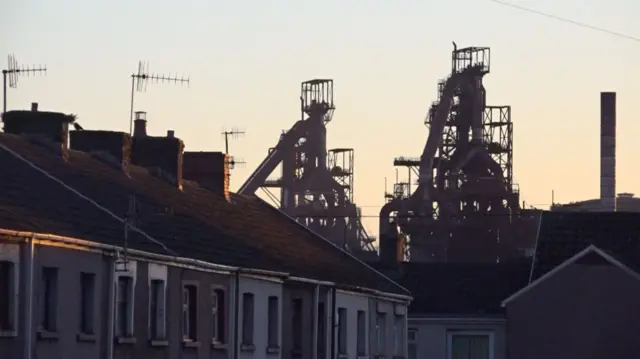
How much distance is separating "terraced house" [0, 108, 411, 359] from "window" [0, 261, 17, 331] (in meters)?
0.02

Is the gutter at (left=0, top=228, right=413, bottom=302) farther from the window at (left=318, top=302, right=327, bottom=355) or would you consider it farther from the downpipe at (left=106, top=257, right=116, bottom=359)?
the window at (left=318, top=302, right=327, bottom=355)

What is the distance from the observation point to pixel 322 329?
164 feet

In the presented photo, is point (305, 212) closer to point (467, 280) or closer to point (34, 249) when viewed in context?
point (467, 280)

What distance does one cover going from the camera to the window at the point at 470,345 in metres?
64.9

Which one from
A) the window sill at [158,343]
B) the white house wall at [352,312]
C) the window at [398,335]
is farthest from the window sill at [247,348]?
the window at [398,335]

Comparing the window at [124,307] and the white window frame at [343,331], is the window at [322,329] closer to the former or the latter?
the white window frame at [343,331]

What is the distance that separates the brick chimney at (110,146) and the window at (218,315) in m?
5.17

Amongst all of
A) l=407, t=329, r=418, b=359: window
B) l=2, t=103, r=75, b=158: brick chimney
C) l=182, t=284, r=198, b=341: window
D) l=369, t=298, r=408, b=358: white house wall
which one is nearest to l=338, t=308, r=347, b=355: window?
l=369, t=298, r=408, b=358: white house wall

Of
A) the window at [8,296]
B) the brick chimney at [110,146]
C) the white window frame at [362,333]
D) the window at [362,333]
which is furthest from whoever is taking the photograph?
the window at [362,333]

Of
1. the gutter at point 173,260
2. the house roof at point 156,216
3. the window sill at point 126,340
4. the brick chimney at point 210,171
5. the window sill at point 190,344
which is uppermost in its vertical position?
the brick chimney at point 210,171

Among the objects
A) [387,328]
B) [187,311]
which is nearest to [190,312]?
[187,311]

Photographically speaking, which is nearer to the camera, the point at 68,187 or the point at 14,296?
the point at 14,296

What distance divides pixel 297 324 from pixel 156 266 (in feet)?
38.3

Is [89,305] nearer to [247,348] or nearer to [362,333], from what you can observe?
[247,348]
